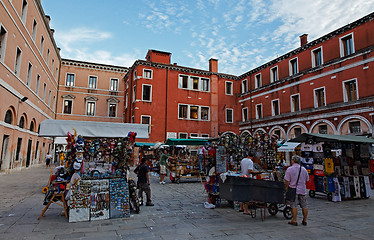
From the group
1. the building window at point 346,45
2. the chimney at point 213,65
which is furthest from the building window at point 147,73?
the building window at point 346,45

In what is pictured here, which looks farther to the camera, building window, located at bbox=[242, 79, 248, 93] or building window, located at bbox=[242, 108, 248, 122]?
building window, located at bbox=[242, 79, 248, 93]

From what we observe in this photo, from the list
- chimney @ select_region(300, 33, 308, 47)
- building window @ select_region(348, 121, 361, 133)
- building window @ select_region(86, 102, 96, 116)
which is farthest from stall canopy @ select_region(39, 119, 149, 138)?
building window @ select_region(86, 102, 96, 116)

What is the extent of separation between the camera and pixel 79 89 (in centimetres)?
3150

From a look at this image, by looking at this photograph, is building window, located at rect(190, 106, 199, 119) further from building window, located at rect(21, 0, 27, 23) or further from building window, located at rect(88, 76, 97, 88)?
building window, located at rect(21, 0, 27, 23)

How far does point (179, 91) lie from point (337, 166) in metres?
20.4

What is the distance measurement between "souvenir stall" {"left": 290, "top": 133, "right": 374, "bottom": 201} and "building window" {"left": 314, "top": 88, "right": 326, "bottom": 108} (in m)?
10.8

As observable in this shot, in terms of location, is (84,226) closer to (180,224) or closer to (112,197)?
(112,197)

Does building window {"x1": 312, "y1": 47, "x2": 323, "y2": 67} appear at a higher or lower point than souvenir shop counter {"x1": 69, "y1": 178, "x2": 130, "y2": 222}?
higher

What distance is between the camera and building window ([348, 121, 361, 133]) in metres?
17.0

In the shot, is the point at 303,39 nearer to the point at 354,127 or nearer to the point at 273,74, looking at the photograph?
the point at 273,74

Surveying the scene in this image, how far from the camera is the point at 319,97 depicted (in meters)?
20.5

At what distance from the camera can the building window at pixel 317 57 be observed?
2055cm

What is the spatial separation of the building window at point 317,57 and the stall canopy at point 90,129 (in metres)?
18.0

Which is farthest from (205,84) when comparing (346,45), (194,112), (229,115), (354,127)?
(354,127)
